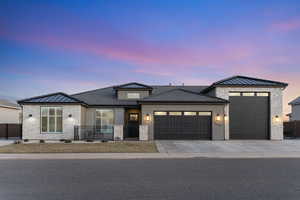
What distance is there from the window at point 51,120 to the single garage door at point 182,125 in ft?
28.7

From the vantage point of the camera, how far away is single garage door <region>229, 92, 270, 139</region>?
22641mm

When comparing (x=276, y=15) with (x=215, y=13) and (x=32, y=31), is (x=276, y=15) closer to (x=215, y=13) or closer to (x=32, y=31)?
(x=215, y=13)

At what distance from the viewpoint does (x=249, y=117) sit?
74.7 feet

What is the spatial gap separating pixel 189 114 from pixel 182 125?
1187mm

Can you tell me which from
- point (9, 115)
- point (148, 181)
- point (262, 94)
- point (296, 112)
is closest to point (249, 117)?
point (262, 94)

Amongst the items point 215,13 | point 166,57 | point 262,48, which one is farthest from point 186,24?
point 262,48

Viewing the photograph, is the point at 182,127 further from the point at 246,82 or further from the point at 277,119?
the point at 277,119

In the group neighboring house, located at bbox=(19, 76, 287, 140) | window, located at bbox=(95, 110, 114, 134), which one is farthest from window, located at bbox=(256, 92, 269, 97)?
window, located at bbox=(95, 110, 114, 134)

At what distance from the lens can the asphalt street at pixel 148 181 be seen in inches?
233

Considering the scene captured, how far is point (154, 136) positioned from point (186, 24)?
33.5ft

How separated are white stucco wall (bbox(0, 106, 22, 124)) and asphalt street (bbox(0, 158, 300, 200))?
26.5 m

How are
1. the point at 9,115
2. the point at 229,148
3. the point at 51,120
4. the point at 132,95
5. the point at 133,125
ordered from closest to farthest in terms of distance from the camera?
the point at 229,148 < the point at 51,120 < the point at 133,125 < the point at 132,95 < the point at 9,115

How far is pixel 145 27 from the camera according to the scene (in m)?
21.6

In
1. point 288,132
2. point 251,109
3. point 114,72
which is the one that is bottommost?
point 288,132
